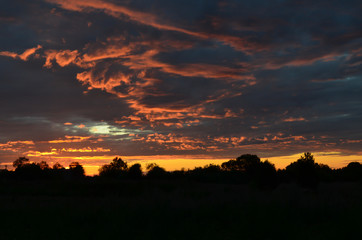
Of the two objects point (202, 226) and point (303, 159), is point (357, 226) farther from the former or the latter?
point (303, 159)

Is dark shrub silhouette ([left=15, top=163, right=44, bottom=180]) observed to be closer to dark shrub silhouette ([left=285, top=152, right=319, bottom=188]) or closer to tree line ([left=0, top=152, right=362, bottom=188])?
tree line ([left=0, top=152, right=362, bottom=188])

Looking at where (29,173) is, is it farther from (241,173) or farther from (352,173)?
(352,173)

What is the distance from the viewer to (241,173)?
245ft

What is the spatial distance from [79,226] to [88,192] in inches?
1122

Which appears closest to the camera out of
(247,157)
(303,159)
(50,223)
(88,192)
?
(50,223)

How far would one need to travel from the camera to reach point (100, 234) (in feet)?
38.5

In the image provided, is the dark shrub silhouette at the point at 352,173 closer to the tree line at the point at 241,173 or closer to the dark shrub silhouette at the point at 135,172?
the tree line at the point at 241,173

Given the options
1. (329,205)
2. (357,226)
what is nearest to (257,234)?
(357,226)

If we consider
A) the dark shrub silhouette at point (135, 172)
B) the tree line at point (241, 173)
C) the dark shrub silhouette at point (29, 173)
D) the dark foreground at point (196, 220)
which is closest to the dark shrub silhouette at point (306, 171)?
the tree line at point (241, 173)

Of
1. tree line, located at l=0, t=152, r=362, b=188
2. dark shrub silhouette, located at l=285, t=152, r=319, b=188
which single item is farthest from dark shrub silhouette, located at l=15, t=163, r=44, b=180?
dark shrub silhouette, located at l=285, t=152, r=319, b=188

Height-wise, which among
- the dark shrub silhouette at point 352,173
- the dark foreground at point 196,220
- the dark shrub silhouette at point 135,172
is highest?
the dark shrub silhouette at point 135,172

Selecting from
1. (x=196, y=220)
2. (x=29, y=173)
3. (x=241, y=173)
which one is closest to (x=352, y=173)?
(x=241, y=173)

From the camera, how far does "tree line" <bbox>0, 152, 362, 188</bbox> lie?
29.1 m

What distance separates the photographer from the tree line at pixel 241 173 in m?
29.1
